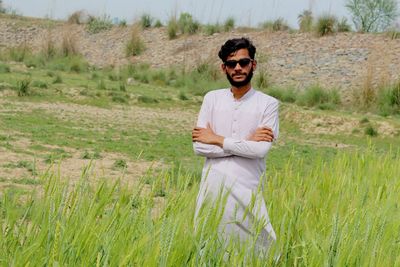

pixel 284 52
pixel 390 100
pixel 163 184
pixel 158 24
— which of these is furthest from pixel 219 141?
pixel 158 24

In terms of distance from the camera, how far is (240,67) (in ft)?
10.6

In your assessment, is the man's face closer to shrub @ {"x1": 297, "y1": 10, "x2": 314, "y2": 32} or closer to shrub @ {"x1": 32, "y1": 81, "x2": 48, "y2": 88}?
shrub @ {"x1": 32, "y1": 81, "x2": 48, "y2": 88}

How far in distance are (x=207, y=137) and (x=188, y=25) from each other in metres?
20.3

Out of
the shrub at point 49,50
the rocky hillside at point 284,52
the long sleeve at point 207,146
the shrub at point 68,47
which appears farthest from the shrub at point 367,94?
the long sleeve at point 207,146

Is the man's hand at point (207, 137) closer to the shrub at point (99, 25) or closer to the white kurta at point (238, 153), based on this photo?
the white kurta at point (238, 153)

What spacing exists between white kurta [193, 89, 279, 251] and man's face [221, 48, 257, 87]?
0.29 ft

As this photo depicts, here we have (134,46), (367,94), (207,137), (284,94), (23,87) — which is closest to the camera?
(207,137)

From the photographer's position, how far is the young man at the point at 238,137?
10.4ft

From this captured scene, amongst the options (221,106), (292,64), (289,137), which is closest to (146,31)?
(292,64)

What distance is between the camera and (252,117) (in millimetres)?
3252

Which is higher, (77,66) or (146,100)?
(77,66)

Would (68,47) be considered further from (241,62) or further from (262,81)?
(241,62)

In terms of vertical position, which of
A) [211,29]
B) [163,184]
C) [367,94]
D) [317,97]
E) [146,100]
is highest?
[211,29]

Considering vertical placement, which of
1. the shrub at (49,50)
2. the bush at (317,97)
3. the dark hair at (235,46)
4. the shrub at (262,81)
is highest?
the dark hair at (235,46)
